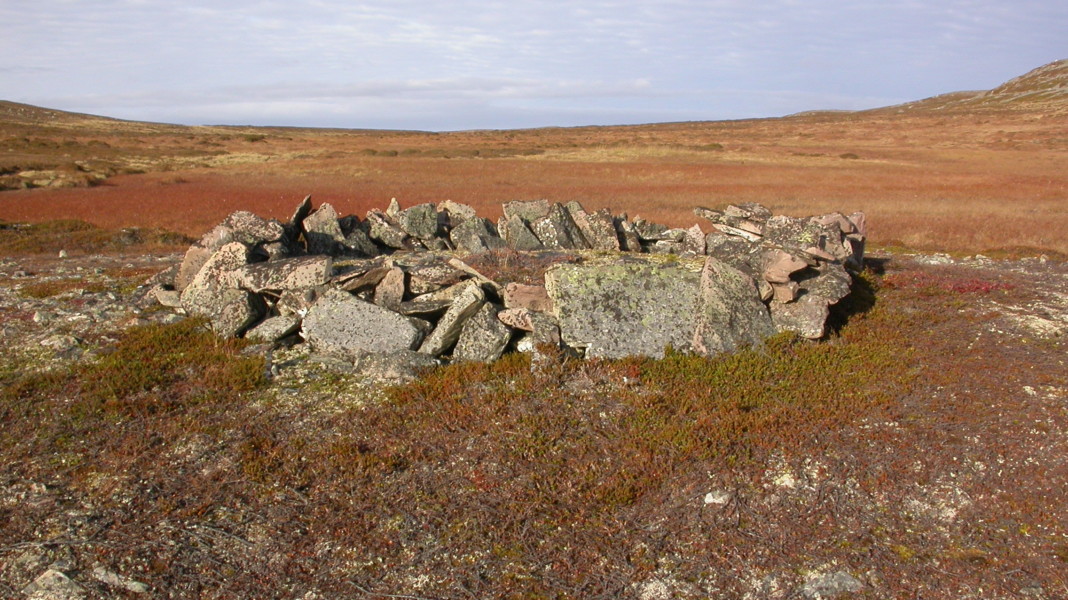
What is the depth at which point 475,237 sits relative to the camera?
13898 mm

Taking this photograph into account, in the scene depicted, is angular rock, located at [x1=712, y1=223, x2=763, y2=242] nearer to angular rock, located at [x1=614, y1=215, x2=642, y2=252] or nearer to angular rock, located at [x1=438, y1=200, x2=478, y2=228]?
angular rock, located at [x1=614, y1=215, x2=642, y2=252]

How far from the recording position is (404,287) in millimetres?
10883

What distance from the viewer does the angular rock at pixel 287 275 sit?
10.9 meters

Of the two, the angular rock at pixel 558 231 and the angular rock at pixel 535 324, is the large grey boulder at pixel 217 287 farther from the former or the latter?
the angular rock at pixel 558 231

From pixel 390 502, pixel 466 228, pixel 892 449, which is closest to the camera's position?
pixel 390 502

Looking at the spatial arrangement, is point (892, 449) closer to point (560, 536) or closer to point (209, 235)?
point (560, 536)

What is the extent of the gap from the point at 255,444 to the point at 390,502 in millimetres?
1946

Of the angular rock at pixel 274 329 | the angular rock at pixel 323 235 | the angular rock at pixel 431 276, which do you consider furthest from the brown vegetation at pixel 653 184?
the angular rock at pixel 274 329

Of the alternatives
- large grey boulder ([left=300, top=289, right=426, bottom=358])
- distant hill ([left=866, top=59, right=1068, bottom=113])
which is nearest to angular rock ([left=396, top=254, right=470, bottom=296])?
large grey boulder ([left=300, top=289, right=426, bottom=358])

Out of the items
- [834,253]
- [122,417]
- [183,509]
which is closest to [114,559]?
[183,509]

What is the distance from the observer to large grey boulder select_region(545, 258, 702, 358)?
32.3 feet

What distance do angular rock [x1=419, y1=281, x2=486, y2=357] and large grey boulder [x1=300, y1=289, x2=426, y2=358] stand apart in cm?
22

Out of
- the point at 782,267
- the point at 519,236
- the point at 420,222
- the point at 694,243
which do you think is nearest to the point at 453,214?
the point at 420,222

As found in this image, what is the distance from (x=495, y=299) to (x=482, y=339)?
1.06 meters
